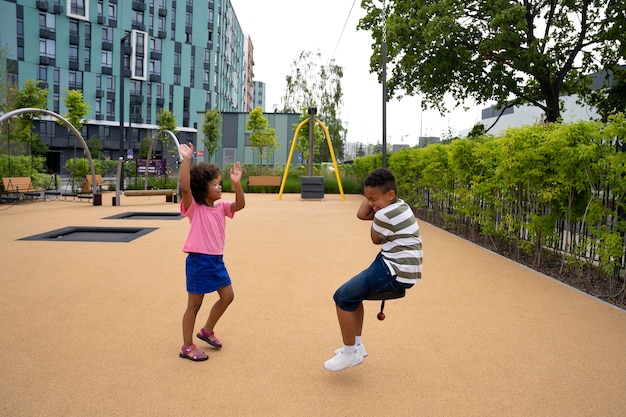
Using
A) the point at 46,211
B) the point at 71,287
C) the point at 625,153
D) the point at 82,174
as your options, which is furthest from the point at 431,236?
the point at 82,174

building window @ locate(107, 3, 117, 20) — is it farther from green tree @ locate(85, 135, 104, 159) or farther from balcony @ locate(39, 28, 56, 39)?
green tree @ locate(85, 135, 104, 159)

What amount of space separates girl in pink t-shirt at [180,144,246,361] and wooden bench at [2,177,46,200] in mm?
15217

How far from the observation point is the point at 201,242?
354 centimetres

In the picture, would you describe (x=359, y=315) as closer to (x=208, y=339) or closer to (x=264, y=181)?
(x=208, y=339)

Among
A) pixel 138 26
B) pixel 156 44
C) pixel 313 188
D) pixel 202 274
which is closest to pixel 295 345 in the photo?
pixel 202 274

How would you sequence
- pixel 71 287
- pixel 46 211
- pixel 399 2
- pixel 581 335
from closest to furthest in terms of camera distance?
1. pixel 581 335
2. pixel 71 287
3. pixel 46 211
4. pixel 399 2

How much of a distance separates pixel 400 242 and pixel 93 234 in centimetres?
857

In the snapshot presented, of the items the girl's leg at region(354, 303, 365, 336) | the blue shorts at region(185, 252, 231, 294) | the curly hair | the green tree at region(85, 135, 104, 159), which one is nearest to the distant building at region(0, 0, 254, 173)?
the green tree at region(85, 135, 104, 159)

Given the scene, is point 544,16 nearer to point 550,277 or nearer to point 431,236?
point 431,236

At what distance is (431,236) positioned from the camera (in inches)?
410

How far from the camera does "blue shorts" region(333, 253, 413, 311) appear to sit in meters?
3.08

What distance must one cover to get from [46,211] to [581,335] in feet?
45.9

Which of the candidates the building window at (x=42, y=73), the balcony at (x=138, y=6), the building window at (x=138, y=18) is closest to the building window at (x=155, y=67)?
the building window at (x=138, y=18)

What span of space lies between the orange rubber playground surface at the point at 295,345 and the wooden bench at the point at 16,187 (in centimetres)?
1046
